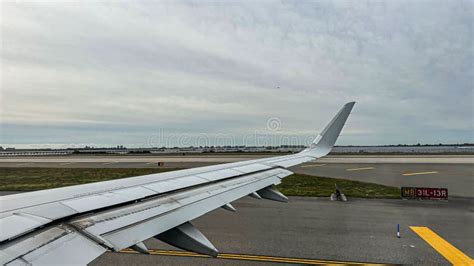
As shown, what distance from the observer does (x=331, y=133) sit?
8.12 m

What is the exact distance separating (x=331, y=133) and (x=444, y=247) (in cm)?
374

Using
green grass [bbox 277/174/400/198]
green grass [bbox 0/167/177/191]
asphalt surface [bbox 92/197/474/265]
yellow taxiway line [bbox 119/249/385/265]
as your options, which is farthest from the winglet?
green grass [bbox 0/167/177/191]

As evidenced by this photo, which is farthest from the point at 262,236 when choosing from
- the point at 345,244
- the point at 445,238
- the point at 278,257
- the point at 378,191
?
the point at 378,191

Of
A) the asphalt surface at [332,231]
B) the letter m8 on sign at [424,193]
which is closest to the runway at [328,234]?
the asphalt surface at [332,231]

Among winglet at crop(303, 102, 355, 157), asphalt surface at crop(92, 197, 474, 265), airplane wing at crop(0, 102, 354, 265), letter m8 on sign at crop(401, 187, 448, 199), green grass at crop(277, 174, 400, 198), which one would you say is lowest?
green grass at crop(277, 174, 400, 198)

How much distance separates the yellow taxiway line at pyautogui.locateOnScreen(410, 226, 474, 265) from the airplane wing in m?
5.01

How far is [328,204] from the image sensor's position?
37.9 ft

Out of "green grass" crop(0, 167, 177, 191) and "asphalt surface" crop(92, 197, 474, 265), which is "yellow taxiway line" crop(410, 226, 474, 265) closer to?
"asphalt surface" crop(92, 197, 474, 265)

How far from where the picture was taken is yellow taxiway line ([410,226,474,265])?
5988mm

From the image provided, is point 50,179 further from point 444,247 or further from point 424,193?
point 424,193

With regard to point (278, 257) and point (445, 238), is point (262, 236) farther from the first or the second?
point (445, 238)

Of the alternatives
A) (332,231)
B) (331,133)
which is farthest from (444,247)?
(331,133)

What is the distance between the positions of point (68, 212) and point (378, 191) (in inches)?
593

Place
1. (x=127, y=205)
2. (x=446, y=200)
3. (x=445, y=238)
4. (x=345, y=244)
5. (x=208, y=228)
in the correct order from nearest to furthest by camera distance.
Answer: (x=127, y=205) → (x=345, y=244) → (x=445, y=238) → (x=208, y=228) → (x=446, y=200)
